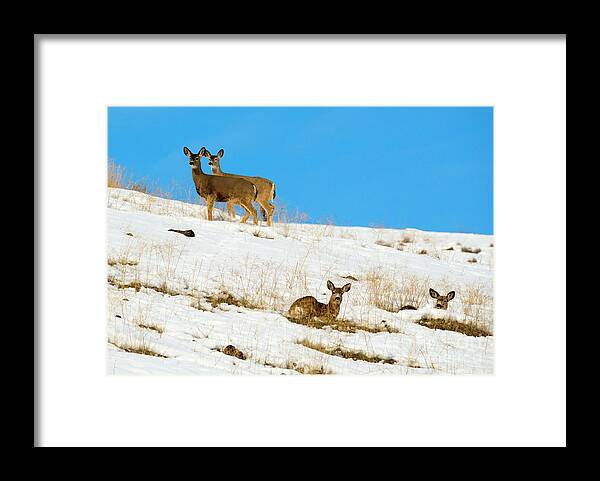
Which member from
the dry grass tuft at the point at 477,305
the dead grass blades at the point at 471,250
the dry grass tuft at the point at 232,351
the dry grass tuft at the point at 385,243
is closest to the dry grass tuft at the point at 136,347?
the dry grass tuft at the point at 232,351

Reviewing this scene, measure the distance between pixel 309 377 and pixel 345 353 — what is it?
32.4 inches

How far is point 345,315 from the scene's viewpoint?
10.4 meters

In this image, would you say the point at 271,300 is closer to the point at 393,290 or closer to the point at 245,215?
the point at 393,290

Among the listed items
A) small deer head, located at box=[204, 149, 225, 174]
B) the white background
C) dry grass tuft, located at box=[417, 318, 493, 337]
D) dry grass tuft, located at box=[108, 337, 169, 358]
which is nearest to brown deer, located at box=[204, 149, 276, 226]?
small deer head, located at box=[204, 149, 225, 174]

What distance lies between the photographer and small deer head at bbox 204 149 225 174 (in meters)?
12.0

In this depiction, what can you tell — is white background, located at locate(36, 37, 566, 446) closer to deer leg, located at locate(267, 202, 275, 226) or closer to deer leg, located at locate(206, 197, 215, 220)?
deer leg, located at locate(267, 202, 275, 226)

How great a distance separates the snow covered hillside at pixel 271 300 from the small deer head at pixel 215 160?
0.69 m

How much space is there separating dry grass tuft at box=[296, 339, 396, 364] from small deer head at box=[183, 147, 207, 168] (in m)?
3.23

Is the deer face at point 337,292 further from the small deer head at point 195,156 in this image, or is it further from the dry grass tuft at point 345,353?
the small deer head at point 195,156

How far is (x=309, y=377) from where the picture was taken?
Result: 8.58m
